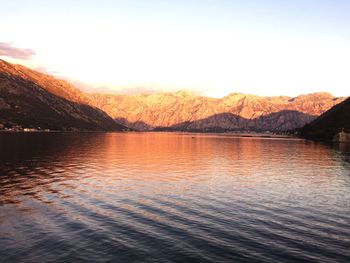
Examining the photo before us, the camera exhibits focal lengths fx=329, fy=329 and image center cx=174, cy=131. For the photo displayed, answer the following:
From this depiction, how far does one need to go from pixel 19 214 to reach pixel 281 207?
38.1m

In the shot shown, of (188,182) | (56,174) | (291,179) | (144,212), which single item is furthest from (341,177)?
(56,174)

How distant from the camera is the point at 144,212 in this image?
1857 inches

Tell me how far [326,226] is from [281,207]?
10.2 m

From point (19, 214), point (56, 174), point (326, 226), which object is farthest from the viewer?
point (56, 174)

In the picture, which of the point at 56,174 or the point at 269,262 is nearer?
the point at 269,262

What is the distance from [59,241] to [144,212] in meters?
14.9

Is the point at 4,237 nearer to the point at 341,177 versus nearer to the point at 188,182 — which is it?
the point at 188,182

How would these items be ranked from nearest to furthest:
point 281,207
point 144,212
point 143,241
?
point 143,241
point 144,212
point 281,207

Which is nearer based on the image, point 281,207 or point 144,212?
point 144,212

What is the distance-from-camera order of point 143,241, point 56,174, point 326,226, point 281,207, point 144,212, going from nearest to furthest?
point 143,241 < point 326,226 < point 144,212 < point 281,207 < point 56,174

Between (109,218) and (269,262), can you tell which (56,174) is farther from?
(269,262)

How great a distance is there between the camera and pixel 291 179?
81188 mm

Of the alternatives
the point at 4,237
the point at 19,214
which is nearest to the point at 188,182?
the point at 19,214

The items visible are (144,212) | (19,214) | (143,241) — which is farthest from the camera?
(144,212)
